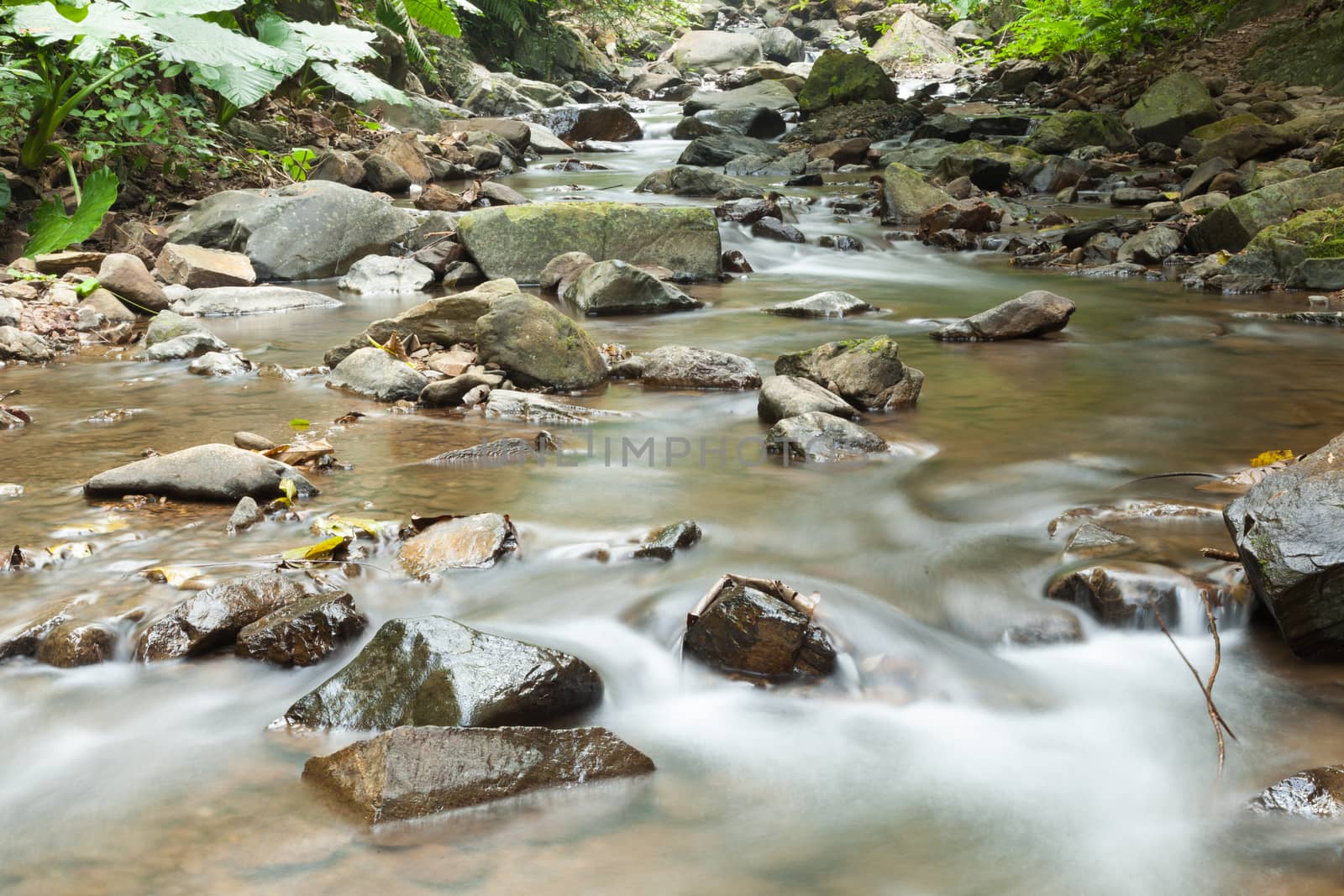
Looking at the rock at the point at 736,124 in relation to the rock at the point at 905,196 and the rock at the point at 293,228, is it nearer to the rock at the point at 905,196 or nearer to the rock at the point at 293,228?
the rock at the point at 905,196

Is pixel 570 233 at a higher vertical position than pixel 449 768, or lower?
higher

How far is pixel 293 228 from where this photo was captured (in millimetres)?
8305

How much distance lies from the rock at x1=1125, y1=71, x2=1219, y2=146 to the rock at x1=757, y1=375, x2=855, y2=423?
12113mm

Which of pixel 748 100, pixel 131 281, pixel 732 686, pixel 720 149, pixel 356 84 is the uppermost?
pixel 748 100

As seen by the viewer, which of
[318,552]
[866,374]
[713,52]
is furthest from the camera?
[713,52]

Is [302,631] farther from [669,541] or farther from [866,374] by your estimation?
[866,374]

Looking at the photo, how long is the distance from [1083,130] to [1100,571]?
13.8 metres

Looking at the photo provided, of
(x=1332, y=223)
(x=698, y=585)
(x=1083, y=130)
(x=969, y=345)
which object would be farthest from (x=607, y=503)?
(x=1083, y=130)

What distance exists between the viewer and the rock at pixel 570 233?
800 cm

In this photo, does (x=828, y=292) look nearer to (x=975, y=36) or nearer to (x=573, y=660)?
(x=573, y=660)

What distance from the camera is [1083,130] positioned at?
14805 mm

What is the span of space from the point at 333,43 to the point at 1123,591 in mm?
7936

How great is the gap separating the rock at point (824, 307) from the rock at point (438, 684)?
5.21 m

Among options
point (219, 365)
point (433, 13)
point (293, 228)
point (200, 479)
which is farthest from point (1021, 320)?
point (433, 13)
